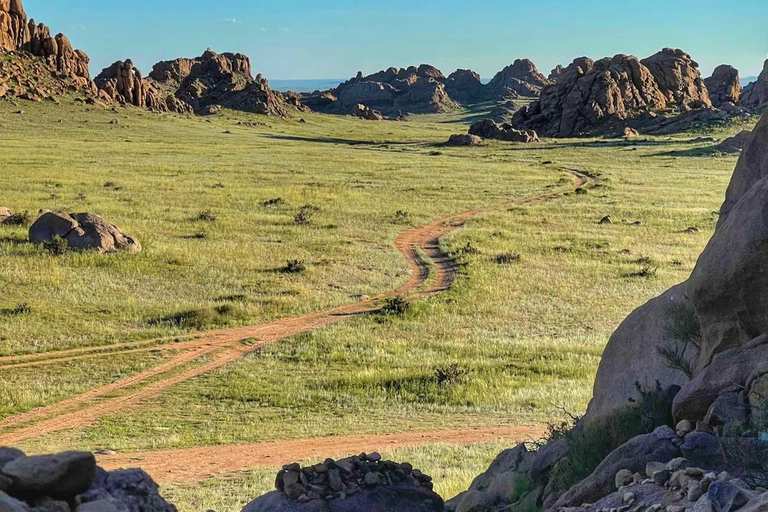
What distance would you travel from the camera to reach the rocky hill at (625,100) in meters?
137

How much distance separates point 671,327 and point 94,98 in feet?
461

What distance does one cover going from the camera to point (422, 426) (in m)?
17.4

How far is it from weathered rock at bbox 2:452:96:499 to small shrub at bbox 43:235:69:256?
26.0 metres

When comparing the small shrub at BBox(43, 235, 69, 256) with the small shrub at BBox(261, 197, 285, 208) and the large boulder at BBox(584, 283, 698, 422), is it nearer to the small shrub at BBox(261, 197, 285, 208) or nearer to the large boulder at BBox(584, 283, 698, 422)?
the small shrub at BBox(261, 197, 285, 208)

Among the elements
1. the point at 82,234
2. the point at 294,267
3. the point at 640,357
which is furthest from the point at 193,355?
the point at 640,357

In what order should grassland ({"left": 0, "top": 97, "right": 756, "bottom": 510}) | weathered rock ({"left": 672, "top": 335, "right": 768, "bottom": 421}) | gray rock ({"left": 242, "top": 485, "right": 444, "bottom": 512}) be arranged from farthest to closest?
grassland ({"left": 0, "top": 97, "right": 756, "bottom": 510}) < gray rock ({"left": 242, "top": 485, "right": 444, "bottom": 512}) < weathered rock ({"left": 672, "top": 335, "right": 768, "bottom": 421})

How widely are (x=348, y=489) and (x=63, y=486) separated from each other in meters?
3.25

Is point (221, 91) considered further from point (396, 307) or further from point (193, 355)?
point (193, 355)

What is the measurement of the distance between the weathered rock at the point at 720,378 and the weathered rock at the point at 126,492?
5389 millimetres

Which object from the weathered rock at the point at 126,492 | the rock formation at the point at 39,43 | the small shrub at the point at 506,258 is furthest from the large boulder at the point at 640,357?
the rock formation at the point at 39,43

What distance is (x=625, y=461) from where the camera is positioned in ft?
24.5

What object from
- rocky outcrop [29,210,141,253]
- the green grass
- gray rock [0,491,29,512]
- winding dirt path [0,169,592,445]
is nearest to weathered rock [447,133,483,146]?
winding dirt path [0,169,592,445]

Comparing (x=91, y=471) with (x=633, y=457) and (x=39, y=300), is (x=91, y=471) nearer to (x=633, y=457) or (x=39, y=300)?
(x=633, y=457)

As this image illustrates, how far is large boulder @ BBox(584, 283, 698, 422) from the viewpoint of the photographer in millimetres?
10109
